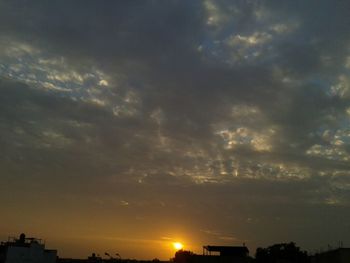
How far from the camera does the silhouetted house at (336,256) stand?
1902 inches

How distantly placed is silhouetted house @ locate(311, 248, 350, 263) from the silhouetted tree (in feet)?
117

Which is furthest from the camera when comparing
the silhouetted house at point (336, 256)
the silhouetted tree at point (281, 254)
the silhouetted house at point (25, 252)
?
the silhouetted tree at point (281, 254)

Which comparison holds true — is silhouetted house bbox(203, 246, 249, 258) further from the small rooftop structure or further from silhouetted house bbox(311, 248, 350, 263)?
silhouetted house bbox(311, 248, 350, 263)

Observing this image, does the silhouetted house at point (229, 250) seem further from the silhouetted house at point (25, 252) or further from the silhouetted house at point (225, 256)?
the silhouetted house at point (25, 252)

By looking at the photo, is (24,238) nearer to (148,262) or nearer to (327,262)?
(327,262)

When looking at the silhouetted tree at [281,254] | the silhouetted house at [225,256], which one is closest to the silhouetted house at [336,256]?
the silhouetted house at [225,256]

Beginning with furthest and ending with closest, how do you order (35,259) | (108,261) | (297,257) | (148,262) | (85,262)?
(148,262)
(108,261)
(85,262)
(297,257)
(35,259)

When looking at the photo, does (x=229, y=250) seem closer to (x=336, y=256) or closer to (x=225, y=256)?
(x=225, y=256)

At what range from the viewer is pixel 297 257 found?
94500 mm

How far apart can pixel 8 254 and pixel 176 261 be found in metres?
39.7

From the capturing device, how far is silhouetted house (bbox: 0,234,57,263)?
73.0m

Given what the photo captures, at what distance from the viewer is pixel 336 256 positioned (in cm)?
5025

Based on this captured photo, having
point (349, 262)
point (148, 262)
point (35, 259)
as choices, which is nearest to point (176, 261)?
point (35, 259)

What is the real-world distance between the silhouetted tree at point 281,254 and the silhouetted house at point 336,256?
3568cm
